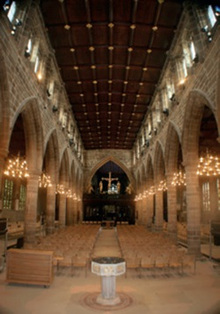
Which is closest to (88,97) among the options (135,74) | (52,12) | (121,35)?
(135,74)

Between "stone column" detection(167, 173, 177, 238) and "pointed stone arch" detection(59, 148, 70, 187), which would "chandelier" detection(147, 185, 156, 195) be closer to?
"stone column" detection(167, 173, 177, 238)

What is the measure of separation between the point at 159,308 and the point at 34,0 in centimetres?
1274

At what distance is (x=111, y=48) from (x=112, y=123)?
1123 centimetres

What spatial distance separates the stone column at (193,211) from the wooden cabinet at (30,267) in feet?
22.9

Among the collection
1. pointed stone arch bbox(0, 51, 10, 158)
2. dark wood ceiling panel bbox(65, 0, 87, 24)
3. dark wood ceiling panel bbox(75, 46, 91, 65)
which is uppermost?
dark wood ceiling panel bbox(65, 0, 87, 24)

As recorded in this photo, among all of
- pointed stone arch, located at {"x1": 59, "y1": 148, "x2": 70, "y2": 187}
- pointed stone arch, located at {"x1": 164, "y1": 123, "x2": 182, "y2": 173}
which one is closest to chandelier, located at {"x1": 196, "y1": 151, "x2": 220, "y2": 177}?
pointed stone arch, located at {"x1": 164, "y1": 123, "x2": 182, "y2": 173}

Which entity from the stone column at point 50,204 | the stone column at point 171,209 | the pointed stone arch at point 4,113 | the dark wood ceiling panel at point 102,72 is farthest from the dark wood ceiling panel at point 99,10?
the stone column at point 50,204

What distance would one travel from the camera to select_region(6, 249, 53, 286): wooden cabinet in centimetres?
652

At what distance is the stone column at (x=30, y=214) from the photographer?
12097 millimetres

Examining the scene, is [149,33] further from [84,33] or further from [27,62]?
[27,62]

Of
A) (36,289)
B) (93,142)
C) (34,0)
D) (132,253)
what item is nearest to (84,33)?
(34,0)

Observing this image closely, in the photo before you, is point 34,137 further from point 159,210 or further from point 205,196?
point 205,196

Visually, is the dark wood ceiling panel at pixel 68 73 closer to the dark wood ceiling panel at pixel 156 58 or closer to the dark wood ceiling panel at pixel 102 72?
the dark wood ceiling panel at pixel 102 72

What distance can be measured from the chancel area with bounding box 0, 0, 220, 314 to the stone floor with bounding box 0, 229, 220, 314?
0.03 metres
